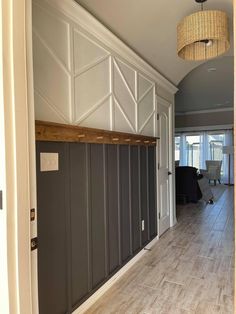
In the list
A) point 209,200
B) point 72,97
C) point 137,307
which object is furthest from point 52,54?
point 209,200

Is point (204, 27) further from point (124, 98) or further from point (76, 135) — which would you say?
point (76, 135)

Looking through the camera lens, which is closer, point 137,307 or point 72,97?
point 72,97

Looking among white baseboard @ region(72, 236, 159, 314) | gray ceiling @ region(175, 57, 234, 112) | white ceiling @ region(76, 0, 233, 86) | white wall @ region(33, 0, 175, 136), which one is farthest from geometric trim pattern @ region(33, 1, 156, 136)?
gray ceiling @ region(175, 57, 234, 112)

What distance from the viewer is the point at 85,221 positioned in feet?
6.72

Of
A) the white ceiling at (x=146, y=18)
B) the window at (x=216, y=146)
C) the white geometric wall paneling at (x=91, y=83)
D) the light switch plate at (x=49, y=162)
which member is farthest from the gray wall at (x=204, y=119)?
the light switch plate at (x=49, y=162)

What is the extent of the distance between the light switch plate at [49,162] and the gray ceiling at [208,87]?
3.81m

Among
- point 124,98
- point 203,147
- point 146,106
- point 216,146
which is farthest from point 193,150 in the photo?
point 124,98

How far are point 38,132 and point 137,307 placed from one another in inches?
67.5

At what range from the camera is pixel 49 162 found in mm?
1666

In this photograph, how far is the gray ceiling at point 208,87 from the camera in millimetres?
4844

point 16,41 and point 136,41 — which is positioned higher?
point 136,41

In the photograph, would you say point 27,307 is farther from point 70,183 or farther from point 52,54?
point 52,54

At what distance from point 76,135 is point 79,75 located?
20.9 inches

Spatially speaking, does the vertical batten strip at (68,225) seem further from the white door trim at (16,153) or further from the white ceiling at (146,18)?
the white ceiling at (146,18)
